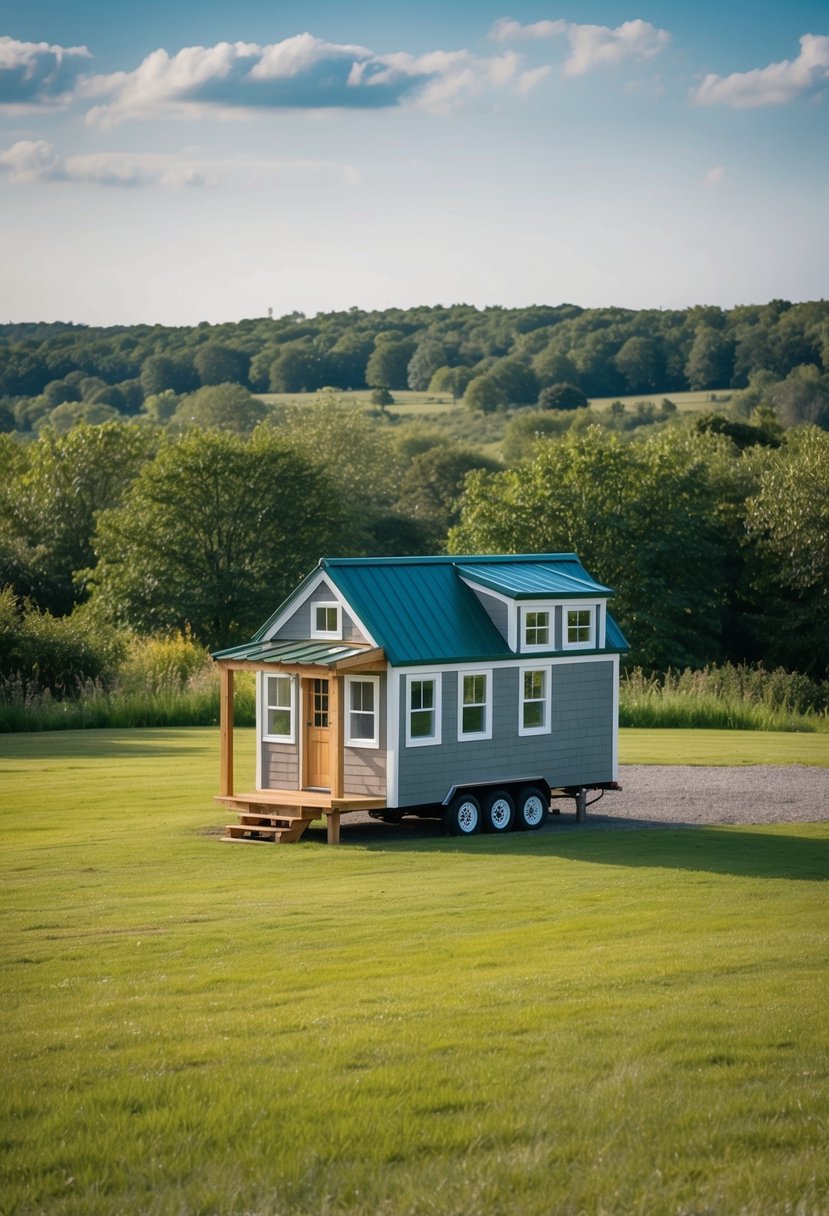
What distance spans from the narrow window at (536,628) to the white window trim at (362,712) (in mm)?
2825

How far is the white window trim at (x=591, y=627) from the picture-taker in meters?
23.8

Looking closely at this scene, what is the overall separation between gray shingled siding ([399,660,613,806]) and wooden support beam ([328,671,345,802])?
81 cm

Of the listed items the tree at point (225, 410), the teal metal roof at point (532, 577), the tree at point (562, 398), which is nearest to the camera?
the teal metal roof at point (532, 577)

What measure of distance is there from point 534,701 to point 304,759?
11.5 feet

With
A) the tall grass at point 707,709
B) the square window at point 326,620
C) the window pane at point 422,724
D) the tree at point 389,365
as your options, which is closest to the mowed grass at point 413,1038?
the window pane at point 422,724

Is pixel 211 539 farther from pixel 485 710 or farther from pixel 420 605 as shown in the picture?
pixel 485 710

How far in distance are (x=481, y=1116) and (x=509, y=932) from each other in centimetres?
572

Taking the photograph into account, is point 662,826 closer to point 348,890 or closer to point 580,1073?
point 348,890

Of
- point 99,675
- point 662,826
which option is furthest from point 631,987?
point 99,675

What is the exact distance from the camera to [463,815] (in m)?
22.0

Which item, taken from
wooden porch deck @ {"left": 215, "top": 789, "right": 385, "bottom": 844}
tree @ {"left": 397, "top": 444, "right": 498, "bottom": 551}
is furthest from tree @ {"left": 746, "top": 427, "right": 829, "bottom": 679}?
wooden porch deck @ {"left": 215, "top": 789, "right": 385, "bottom": 844}

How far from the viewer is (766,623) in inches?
2438

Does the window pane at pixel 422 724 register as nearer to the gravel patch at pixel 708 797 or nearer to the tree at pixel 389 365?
the gravel patch at pixel 708 797

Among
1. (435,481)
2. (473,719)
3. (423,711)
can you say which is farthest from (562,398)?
(423,711)
